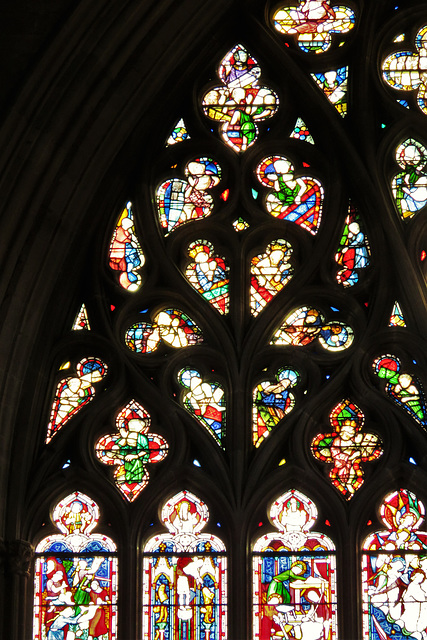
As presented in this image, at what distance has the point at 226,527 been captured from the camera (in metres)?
14.3

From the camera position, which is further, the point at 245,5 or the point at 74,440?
the point at 245,5

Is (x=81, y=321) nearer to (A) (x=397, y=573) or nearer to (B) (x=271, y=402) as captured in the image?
(B) (x=271, y=402)

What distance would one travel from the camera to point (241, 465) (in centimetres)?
1448

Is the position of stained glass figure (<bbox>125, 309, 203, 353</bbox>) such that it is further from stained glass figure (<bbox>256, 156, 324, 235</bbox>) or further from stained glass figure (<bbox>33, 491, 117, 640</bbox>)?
stained glass figure (<bbox>33, 491, 117, 640</bbox>)

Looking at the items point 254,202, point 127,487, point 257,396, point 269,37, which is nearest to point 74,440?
point 127,487

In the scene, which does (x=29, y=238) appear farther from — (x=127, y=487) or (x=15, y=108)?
(x=127, y=487)

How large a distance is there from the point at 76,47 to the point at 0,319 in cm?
225

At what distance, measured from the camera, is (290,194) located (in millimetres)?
15578

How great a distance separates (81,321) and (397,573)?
339 cm

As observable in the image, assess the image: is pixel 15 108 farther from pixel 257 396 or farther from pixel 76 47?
pixel 257 396

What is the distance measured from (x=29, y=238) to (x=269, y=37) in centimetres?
303

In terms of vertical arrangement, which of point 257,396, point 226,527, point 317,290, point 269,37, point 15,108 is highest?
point 269,37

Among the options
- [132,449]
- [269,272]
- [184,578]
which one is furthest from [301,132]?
[184,578]

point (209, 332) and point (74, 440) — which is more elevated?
point (209, 332)
